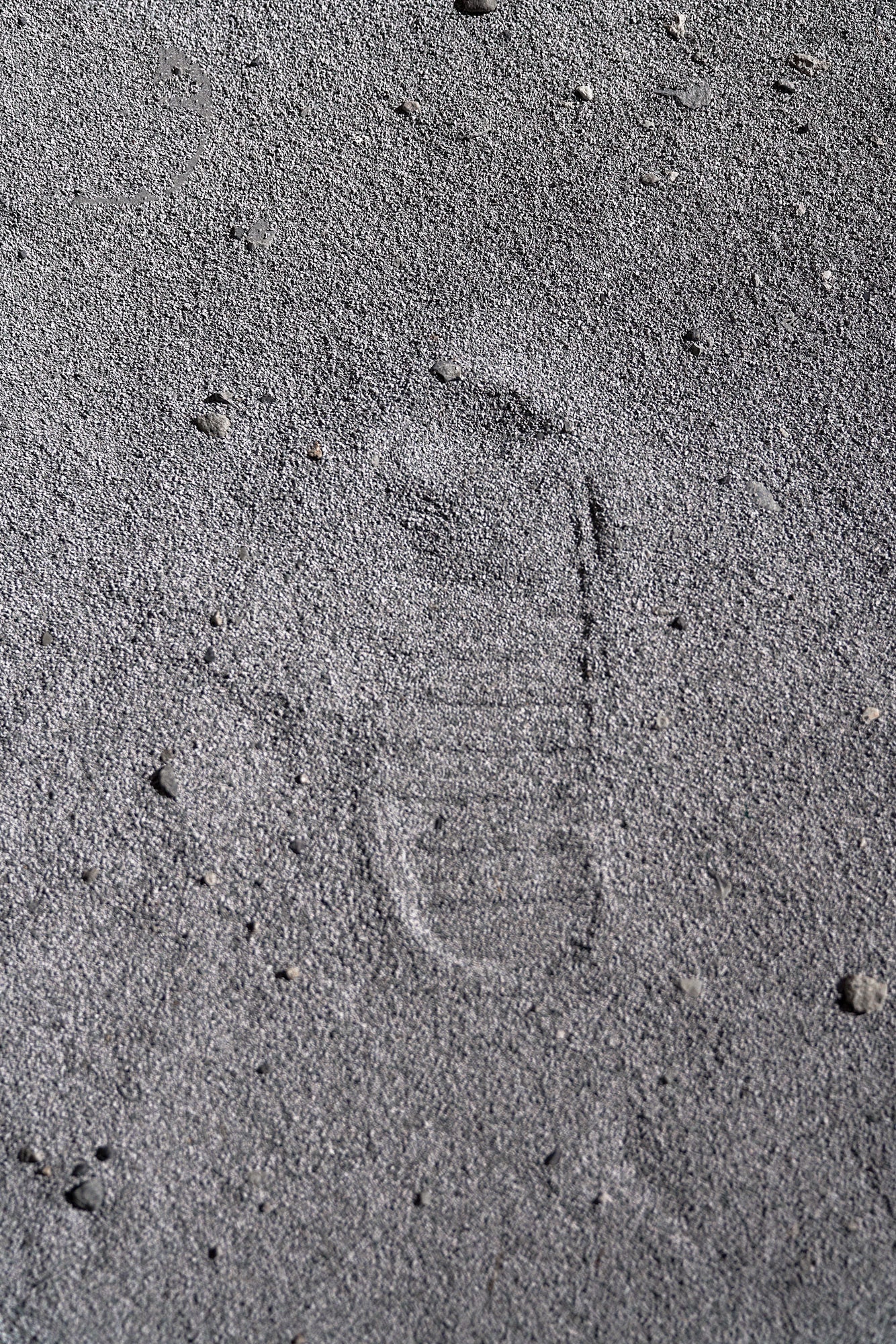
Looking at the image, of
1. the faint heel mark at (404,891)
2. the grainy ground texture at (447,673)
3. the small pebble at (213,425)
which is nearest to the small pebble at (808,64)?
the grainy ground texture at (447,673)

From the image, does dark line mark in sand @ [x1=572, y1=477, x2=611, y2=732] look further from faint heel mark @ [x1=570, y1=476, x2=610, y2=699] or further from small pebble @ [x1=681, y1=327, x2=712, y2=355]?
small pebble @ [x1=681, y1=327, x2=712, y2=355]

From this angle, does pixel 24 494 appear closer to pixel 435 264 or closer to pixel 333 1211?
pixel 435 264

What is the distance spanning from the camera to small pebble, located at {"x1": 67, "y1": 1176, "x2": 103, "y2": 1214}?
197cm

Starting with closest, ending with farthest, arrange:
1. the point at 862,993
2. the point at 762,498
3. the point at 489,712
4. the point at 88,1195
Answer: the point at 88,1195 < the point at 862,993 < the point at 489,712 < the point at 762,498

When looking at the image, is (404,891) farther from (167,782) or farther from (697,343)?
(697,343)

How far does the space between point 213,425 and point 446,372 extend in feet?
1.58

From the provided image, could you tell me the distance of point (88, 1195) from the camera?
1970mm

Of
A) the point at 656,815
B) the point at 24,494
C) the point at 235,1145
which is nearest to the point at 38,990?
the point at 235,1145

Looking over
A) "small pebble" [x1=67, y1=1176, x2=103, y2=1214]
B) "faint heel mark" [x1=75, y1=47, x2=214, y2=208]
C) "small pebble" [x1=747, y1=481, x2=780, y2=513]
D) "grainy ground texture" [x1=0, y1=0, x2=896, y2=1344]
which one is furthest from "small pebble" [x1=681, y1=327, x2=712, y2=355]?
"small pebble" [x1=67, y1=1176, x2=103, y2=1214]

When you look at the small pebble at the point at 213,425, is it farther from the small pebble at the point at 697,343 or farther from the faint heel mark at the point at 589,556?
the small pebble at the point at 697,343

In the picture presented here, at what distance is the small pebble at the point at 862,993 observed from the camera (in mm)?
2072

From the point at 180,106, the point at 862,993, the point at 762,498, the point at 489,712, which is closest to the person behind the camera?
the point at 862,993

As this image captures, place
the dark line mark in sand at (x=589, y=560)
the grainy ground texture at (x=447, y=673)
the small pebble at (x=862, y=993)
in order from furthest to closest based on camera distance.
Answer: the dark line mark in sand at (x=589, y=560) < the small pebble at (x=862, y=993) < the grainy ground texture at (x=447, y=673)

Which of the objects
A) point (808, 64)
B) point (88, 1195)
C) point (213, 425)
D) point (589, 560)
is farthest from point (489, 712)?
point (808, 64)
